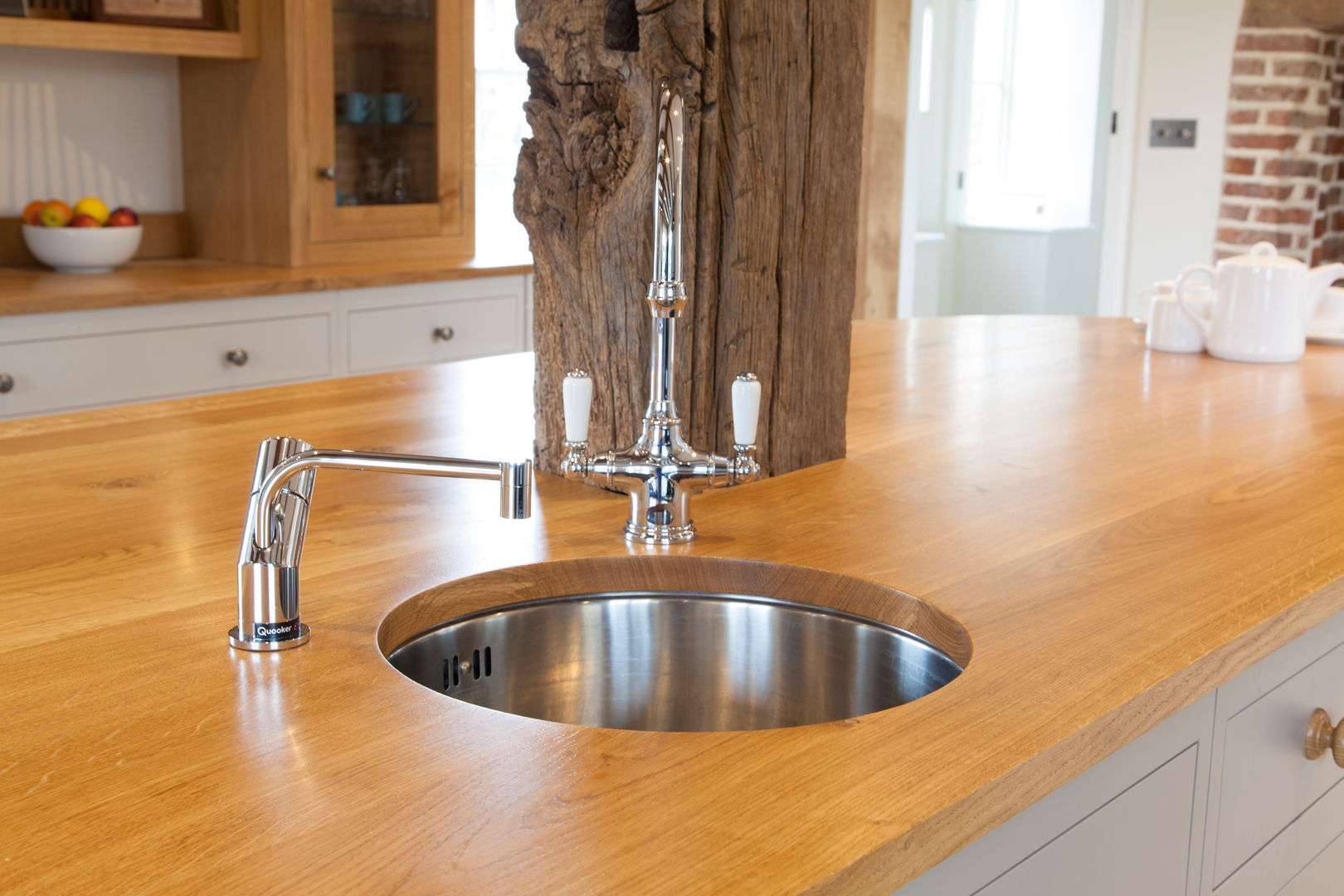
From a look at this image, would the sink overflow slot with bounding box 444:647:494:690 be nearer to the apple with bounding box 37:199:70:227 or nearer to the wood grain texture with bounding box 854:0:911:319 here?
the apple with bounding box 37:199:70:227

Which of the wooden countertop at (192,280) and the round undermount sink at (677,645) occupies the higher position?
the wooden countertop at (192,280)

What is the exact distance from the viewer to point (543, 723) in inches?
29.6

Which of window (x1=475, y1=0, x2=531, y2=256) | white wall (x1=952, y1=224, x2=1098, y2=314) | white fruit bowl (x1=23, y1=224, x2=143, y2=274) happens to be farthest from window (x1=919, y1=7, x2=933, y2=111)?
white fruit bowl (x1=23, y1=224, x2=143, y2=274)

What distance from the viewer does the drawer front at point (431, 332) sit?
3.01 m

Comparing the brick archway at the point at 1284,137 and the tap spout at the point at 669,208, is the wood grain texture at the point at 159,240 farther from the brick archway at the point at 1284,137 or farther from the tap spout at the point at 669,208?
the brick archway at the point at 1284,137

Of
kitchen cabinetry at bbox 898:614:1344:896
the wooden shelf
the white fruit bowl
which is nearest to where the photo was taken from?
kitchen cabinetry at bbox 898:614:1344:896

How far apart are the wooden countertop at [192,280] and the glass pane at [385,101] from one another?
0.22 m

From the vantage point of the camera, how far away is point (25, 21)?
264 centimetres

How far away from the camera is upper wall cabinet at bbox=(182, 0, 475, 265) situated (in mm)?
3021

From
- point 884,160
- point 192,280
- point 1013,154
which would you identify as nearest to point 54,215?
point 192,280

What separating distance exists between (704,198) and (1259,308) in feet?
3.96

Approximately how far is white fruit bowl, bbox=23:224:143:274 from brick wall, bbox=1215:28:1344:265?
342 cm

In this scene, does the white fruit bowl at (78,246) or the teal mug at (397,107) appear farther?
the teal mug at (397,107)

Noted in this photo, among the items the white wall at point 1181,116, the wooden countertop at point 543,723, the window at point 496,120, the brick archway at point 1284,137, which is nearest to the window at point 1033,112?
the white wall at point 1181,116
